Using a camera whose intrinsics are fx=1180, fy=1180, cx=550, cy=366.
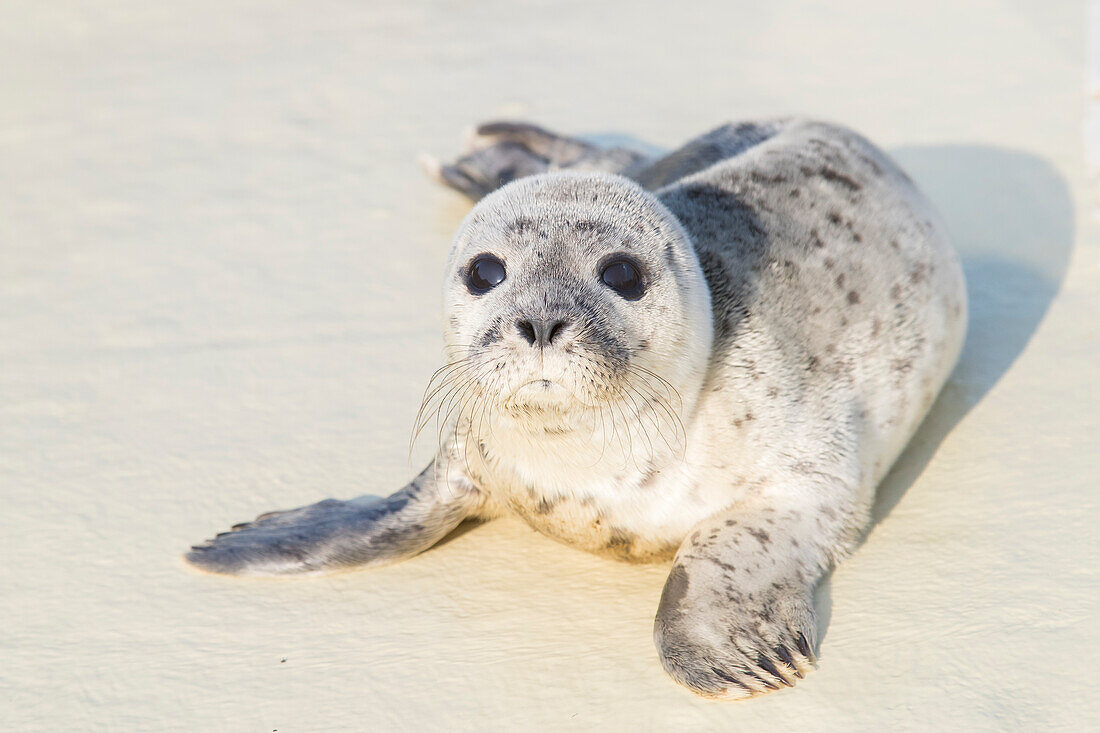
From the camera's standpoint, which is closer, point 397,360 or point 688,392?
point 688,392

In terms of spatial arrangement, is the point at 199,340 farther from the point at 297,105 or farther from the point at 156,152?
the point at 297,105

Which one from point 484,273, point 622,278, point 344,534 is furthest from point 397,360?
point 622,278

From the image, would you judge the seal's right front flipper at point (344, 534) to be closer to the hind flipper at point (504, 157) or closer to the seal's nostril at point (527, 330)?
the seal's nostril at point (527, 330)

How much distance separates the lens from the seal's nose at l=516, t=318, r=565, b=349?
2410mm

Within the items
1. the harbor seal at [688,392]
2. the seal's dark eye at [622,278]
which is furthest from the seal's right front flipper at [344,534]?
the seal's dark eye at [622,278]

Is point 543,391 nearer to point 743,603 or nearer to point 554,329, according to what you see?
A: point 554,329

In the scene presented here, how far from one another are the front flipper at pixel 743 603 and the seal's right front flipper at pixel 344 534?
27.5 inches

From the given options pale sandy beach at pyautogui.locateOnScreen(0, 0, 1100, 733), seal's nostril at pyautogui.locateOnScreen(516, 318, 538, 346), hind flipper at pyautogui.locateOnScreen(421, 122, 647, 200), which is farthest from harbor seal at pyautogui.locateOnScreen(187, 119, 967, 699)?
hind flipper at pyautogui.locateOnScreen(421, 122, 647, 200)

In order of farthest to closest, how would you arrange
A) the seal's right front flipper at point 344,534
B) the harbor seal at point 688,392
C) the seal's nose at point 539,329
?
the seal's right front flipper at point 344,534 → the harbor seal at point 688,392 → the seal's nose at point 539,329

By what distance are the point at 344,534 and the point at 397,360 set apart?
1.11 m

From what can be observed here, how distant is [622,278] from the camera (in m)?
2.62

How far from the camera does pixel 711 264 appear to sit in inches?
118

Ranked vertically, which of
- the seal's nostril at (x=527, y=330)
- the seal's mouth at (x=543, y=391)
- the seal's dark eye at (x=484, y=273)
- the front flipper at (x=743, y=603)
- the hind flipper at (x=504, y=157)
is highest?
the seal's dark eye at (x=484, y=273)

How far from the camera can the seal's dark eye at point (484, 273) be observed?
2.64 metres
